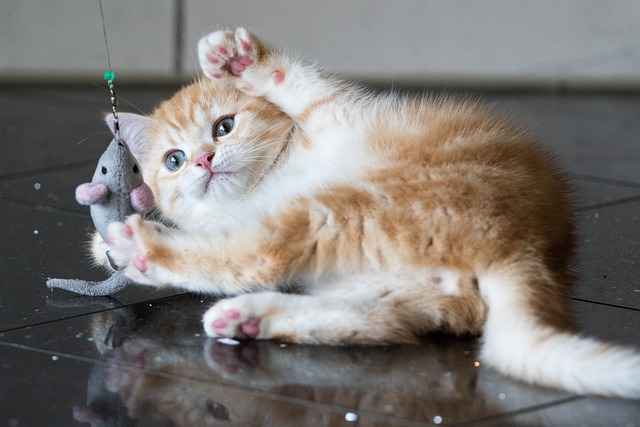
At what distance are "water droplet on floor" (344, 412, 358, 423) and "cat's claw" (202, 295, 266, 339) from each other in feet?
1.14


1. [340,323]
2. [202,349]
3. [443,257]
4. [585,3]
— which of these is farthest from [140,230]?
[585,3]

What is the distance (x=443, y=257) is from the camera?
6.53ft

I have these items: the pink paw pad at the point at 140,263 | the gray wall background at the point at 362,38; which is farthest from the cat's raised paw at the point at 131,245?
the gray wall background at the point at 362,38

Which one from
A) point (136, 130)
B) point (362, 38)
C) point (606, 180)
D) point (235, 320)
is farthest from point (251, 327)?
point (362, 38)

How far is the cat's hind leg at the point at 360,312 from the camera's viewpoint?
1984mm

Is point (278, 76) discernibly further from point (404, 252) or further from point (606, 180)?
point (606, 180)

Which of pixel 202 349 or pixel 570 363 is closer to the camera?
pixel 570 363

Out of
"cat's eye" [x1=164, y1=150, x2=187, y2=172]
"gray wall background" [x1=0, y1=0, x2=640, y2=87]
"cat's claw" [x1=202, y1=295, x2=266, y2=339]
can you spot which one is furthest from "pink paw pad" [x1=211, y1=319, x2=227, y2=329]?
"gray wall background" [x1=0, y1=0, x2=640, y2=87]

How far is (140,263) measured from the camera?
6.66 ft

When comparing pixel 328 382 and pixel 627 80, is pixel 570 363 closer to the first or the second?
pixel 328 382

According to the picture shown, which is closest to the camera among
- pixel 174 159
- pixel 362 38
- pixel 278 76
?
pixel 174 159

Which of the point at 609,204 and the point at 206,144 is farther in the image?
the point at 609,204

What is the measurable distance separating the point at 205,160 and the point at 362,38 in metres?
3.24

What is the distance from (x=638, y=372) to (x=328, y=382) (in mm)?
492
